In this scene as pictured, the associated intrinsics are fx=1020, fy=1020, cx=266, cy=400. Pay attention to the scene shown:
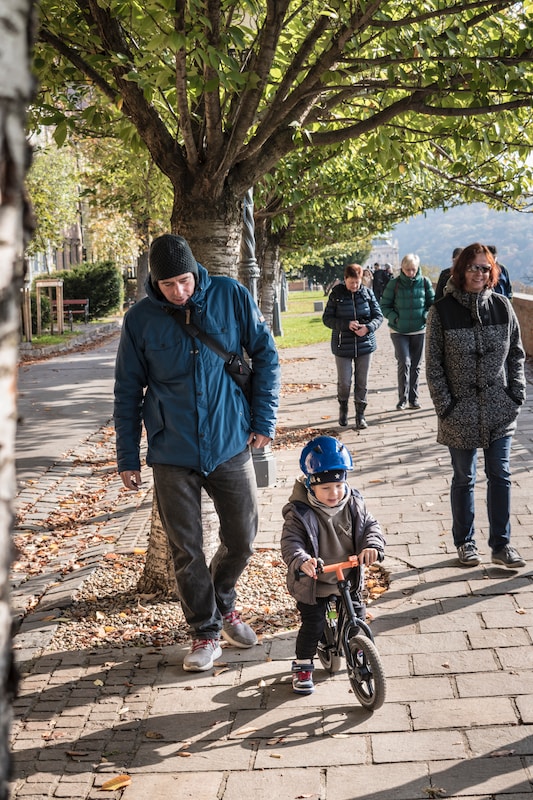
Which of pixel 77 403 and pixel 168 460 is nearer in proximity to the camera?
pixel 168 460

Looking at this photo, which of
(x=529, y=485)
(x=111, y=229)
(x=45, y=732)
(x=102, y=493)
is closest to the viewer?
(x=45, y=732)

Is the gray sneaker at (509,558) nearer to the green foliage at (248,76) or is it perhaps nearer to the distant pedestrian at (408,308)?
the green foliage at (248,76)

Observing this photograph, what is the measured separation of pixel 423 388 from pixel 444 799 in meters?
12.7

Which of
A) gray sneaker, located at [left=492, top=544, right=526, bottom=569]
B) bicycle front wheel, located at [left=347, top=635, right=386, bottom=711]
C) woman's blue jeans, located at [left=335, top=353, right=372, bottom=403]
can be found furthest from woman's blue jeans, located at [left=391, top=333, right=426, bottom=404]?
bicycle front wheel, located at [left=347, top=635, right=386, bottom=711]

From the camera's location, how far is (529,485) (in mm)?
8352

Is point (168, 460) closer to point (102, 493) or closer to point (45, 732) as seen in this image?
point (45, 732)

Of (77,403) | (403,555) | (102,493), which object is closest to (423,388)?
(77,403)

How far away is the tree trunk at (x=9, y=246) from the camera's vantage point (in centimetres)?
127

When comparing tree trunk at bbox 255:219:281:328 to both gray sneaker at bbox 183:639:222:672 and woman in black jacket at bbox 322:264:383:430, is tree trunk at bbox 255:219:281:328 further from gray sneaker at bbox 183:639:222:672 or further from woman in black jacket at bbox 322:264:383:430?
gray sneaker at bbox 183:639:222:672

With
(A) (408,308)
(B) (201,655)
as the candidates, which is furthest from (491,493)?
(A) (408,308)

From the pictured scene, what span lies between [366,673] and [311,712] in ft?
1.10

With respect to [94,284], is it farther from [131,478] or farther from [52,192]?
[131,478]

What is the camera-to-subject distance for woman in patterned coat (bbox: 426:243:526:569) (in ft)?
20.4

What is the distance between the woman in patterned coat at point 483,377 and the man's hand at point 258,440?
1620mm
